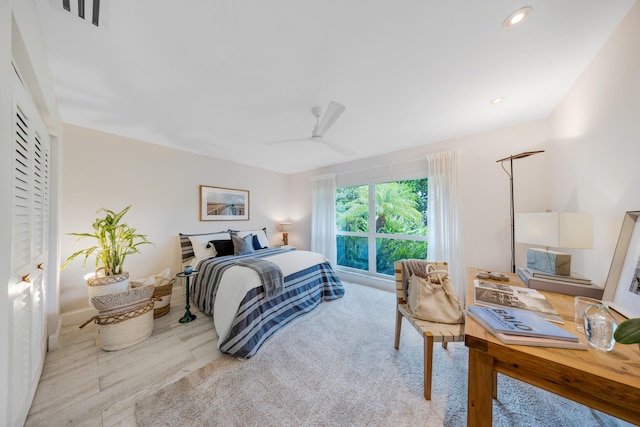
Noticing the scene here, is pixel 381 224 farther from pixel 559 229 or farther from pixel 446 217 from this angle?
pixel 559 229

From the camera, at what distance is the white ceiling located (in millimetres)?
1134

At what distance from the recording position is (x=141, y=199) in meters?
2.87

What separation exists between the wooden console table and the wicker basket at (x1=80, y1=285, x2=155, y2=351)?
2.72 m

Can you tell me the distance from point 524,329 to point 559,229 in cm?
105

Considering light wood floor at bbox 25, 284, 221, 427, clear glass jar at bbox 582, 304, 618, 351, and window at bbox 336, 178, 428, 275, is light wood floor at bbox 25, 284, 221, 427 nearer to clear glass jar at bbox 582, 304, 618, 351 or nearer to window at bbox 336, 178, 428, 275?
clear glass jar at bbox 582, 304, 618, 351

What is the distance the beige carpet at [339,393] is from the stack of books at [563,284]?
696 millimetres

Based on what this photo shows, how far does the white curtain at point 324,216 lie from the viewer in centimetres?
414

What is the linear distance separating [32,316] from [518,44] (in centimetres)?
369

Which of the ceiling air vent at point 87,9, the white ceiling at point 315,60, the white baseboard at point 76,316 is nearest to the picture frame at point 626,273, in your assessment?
the white ceiling at point 315,60

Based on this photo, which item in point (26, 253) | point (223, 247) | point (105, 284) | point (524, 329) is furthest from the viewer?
point (223, 247)

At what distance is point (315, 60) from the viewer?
1464 millimetres

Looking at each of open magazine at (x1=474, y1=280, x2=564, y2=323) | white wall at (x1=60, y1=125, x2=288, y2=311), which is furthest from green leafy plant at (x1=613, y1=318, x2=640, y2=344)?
white wall at (x1=60, y1=125, x2=288, y2=311)

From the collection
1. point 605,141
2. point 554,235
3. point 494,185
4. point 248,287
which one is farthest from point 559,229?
point 248,287

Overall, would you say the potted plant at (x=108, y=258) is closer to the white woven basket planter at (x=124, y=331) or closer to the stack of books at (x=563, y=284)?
the white woven basket planter at (x=124, y=331)
